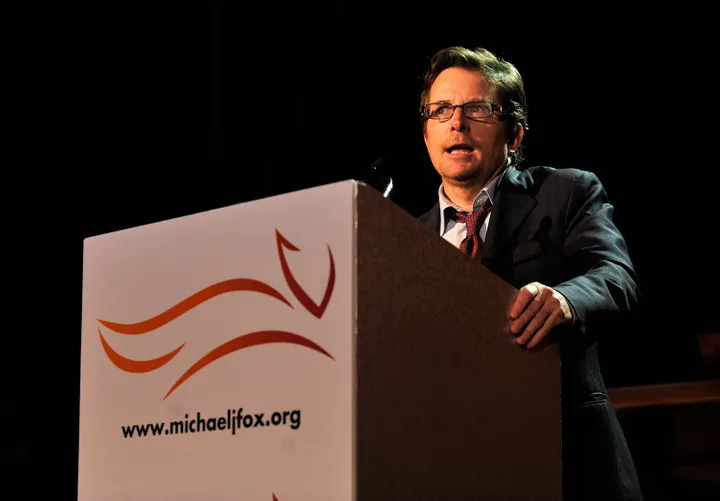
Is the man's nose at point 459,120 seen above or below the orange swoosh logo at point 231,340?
above

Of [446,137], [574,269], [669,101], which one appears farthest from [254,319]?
[669,101]

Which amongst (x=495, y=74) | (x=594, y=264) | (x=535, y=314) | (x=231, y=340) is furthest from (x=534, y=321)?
(x=495, y=74)

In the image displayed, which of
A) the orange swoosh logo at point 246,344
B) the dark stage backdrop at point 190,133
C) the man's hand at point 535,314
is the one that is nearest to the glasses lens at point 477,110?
the man's hand at point 535,314

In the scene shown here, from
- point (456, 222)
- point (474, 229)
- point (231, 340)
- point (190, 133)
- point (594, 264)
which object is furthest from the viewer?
point (190, 133)

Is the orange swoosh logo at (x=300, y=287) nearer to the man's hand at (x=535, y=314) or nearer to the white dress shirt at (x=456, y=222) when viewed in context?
the man's hand at (x=535, y=314)

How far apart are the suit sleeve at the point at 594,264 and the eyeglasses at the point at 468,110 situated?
299mm

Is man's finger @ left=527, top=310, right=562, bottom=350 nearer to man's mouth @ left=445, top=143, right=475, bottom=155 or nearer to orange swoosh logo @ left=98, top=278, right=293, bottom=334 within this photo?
orange swoosh logo @ left=98, top=278, right=293, bottom=334

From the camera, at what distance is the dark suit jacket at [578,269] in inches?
66.9

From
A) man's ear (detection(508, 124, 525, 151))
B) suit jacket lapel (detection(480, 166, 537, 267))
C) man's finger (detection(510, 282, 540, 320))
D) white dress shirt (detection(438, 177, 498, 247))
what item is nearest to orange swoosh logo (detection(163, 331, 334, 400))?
man's finger (detection(510, 282, 540, 320))

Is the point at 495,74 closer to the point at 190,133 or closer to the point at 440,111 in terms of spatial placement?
the point at 440,111

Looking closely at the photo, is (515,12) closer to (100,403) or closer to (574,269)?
(574,269)

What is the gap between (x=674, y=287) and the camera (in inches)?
127

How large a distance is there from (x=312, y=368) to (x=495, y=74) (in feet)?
3.94

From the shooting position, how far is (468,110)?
207 centimetres
